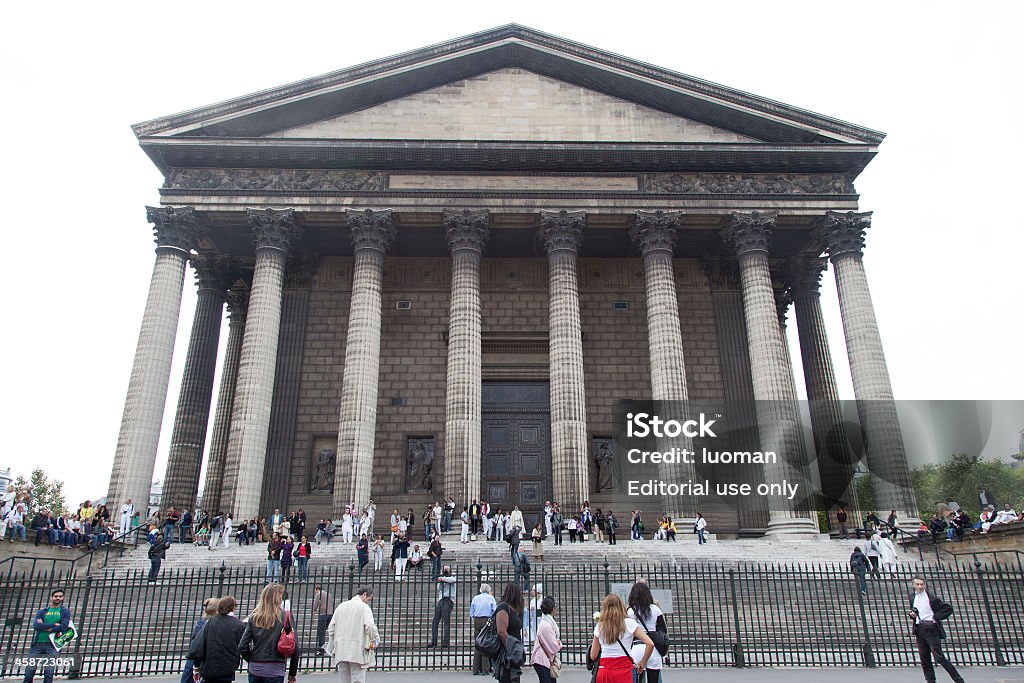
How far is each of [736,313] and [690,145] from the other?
7.45m

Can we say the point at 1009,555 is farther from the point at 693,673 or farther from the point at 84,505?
the point at 84,505

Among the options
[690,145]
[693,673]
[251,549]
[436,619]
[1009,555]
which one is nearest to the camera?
[693,673]

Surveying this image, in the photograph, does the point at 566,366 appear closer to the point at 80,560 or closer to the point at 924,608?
the point at 80,560

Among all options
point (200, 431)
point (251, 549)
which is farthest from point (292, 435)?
point (251, 549)

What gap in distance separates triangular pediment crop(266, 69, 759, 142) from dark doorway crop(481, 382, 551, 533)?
9768mm

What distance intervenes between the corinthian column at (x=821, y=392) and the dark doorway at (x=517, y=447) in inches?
403

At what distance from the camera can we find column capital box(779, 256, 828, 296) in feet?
96.2

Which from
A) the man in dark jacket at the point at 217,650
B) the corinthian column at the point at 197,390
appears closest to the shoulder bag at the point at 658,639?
the man in dark jacket at the point at 217,650

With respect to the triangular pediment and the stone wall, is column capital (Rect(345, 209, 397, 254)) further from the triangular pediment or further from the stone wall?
the stone wall

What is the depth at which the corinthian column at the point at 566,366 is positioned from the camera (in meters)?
23.1

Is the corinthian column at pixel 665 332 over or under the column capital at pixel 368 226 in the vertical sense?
under

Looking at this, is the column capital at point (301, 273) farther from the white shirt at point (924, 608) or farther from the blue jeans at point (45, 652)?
the white shirt at point (924, 608)

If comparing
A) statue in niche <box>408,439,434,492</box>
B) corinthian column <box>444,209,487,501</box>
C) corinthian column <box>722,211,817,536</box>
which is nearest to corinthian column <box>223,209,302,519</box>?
statue in niche <box>408,439,434,492</box>

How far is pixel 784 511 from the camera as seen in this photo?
2264 centimetres
